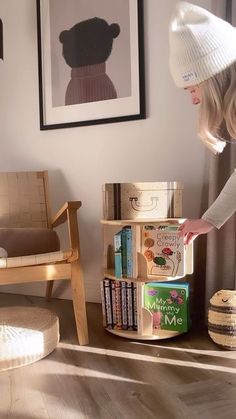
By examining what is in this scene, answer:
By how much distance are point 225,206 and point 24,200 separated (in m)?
1.11

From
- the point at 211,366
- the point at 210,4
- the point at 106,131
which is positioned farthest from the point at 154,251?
the point at 210,4

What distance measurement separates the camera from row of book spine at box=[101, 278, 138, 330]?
157 centimetres

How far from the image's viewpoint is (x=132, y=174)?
1.93m

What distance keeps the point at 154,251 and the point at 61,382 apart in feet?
1.94

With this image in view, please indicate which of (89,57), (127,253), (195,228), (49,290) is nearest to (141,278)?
(127,253)

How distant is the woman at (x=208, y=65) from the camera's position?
0.99m

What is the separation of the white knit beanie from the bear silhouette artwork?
911 millimetres

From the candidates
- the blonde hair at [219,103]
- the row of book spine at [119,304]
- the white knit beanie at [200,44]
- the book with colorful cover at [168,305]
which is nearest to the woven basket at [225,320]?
the book with colorful cover at [168,305]

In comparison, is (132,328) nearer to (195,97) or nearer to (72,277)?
(72,277)

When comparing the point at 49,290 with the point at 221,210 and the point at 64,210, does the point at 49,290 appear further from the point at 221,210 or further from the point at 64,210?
the point at 221,210

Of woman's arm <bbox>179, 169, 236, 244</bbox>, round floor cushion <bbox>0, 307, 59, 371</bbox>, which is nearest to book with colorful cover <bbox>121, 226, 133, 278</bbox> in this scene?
round floor cushion <bbox>0, 307, 59, 371</bbox>

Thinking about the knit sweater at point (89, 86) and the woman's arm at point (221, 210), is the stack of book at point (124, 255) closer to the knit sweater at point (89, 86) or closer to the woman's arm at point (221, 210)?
the woman's arm at point (221, 210)

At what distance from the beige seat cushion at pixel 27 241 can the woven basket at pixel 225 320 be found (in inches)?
26.9

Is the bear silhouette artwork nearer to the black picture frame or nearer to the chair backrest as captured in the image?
the black picture frame
